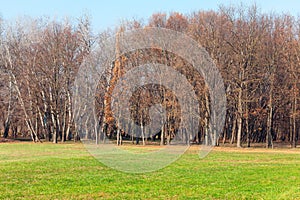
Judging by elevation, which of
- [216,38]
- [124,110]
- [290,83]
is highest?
[216,38]

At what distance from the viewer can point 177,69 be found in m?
46.7

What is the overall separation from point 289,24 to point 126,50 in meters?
18.9

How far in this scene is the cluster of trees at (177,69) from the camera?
4700cm

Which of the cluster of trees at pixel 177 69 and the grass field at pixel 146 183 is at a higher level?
the cluster of trees at pixel 177 69

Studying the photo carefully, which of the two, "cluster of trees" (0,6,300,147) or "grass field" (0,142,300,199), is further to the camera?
"cluster of trees" (0,6,300,147)

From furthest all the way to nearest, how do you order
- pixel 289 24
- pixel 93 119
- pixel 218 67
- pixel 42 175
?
1. pixel 93 119
2. pixel 289 24
3. pixel 218 67
4. pixel 42 175

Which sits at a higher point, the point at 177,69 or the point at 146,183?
the point at 177,69

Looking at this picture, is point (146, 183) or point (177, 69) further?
point (177, 69)

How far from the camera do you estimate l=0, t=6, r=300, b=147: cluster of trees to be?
4700 centimetres

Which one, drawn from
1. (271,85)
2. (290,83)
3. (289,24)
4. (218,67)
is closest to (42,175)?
(218,67)

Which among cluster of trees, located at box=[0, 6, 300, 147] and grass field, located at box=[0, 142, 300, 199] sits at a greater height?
cluster of trees, located at box=[0, 6, 300, 147]

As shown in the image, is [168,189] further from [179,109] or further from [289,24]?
[289,24]

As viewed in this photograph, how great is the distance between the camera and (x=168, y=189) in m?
14.9

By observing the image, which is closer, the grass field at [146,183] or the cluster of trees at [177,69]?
the grass field at [146,183]
